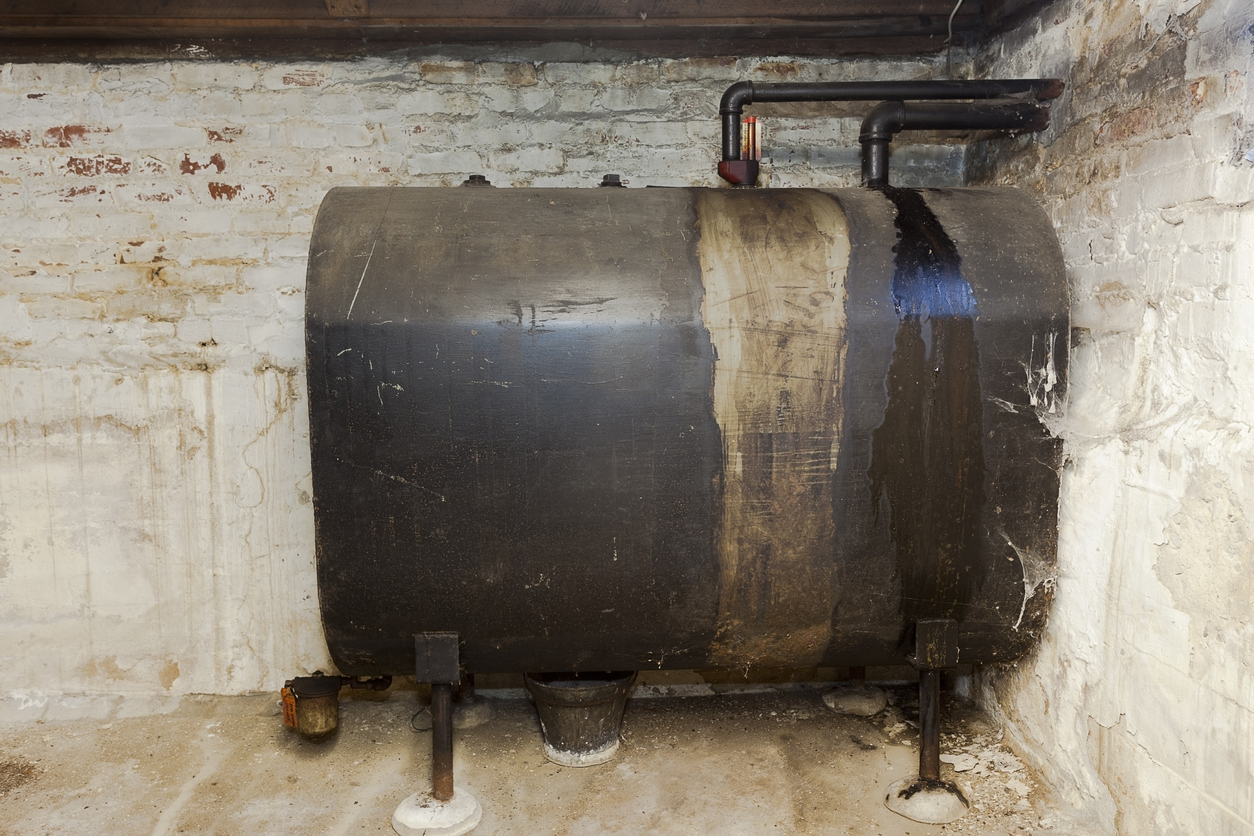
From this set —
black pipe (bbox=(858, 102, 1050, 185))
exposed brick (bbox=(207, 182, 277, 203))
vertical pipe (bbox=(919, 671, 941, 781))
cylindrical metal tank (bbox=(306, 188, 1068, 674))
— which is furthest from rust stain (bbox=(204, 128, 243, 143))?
vertical pipe (bbox=(919, 671, 941, 781))

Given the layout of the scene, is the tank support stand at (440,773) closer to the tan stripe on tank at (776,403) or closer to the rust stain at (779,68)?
the tan stripe on tank at (776,403)

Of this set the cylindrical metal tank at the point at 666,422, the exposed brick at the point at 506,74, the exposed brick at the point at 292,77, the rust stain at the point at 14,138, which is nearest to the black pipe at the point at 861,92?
the cylindrical metal tank at the point at 666,422

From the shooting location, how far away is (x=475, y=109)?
2223mm

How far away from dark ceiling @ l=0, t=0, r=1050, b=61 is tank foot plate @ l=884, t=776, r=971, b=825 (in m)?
1.86

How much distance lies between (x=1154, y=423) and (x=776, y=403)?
2.37 feet

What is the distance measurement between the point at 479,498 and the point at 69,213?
1584 mm

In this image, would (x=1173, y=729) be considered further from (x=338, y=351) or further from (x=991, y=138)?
(x=338, y=351)

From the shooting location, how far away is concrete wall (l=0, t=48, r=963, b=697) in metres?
2.18

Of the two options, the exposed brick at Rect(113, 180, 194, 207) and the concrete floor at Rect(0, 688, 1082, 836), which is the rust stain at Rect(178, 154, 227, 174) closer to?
the exposed brick at Rect(113, 180, 194, 207)

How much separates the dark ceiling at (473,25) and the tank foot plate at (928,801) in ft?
6.10

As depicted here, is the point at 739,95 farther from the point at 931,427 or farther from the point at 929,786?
the point at 929,786

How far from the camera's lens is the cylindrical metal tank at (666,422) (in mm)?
1524

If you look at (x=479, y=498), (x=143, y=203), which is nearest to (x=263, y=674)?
(x=479, y=498)

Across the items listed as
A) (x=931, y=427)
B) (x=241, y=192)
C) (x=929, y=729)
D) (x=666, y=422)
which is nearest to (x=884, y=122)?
(x=931, y=427)
